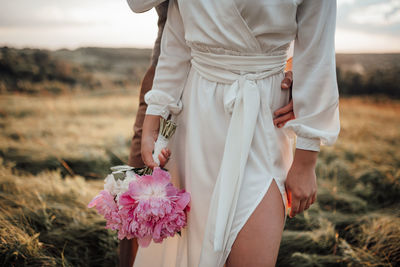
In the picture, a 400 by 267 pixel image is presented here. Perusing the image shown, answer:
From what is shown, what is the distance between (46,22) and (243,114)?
11.7 ft

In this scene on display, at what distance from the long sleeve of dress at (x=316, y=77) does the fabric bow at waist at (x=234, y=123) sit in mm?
143

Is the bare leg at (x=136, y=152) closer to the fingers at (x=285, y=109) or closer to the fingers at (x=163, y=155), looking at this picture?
the fingers at (x=163, y=155)

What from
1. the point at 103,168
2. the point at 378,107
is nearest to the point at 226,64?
the point at 103,168

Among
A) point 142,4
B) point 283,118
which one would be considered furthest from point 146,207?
point 142,4

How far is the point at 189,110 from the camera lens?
150cm

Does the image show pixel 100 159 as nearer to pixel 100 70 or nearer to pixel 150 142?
pixel 100 70

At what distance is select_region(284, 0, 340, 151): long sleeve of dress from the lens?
3.99 ft

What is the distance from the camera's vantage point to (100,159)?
4.05 meters

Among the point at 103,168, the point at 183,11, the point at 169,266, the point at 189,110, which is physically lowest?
the point at 103,168

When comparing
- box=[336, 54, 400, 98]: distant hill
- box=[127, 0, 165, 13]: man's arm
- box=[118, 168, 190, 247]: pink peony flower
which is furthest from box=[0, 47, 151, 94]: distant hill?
box=[118, 168, 190, 247]: pink peony flower

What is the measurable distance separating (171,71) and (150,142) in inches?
14.1

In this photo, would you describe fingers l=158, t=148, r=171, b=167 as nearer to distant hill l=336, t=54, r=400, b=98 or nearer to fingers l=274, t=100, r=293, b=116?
fingers l=274, t=100, r=293, b=116

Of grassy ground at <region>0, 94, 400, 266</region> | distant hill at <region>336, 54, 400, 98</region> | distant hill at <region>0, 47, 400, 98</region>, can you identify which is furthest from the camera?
distant hill at <region>0, 47, 400, 98</region>

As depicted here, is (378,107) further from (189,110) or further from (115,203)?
(115,203)
